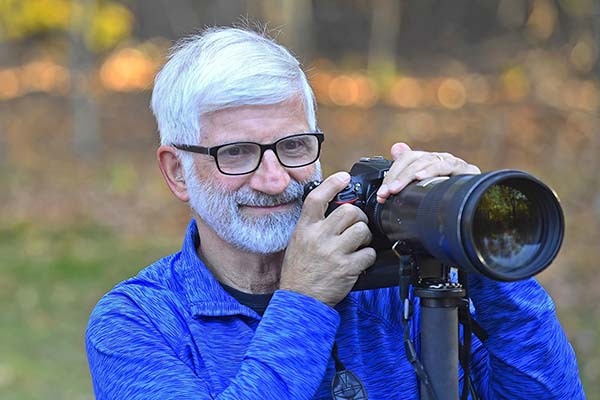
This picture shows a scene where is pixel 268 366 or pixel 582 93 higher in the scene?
pixel 582 93

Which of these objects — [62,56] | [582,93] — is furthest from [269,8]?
[582,93]

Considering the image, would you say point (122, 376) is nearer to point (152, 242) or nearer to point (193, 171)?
point (193, 171)

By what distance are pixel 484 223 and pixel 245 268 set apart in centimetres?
69

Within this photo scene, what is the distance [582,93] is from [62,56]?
30.2 ft

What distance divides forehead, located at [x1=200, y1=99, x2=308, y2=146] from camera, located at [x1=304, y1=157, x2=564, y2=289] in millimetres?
367

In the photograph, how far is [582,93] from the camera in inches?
467

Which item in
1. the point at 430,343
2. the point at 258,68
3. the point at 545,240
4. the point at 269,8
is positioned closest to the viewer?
the point at 545,240

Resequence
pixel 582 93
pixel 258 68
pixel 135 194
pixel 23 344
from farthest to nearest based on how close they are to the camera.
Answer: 1. pixel 582 93
2. pixel 135 194
3. pixel 23 344
4. pixel 258 68

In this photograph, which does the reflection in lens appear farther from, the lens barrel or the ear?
the ear

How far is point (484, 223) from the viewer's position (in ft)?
5.04

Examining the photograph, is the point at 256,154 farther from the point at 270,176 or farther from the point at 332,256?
the point at 332,256

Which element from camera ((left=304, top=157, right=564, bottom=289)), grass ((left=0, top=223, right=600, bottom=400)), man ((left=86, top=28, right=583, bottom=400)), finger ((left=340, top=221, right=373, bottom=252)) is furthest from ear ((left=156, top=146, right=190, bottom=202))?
grass ((left=0, top=223, right=600, bottom=400))

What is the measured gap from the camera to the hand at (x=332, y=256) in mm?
1784

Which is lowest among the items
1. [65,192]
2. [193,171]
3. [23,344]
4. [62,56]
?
[23,344]
